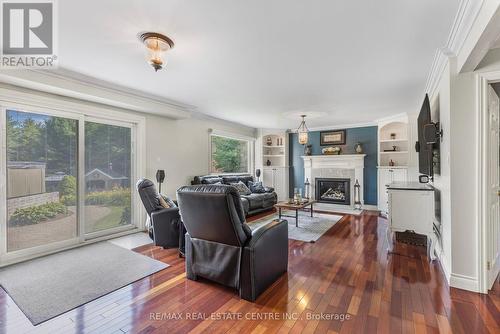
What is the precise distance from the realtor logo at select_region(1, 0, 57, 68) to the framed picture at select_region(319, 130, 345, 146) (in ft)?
20.5

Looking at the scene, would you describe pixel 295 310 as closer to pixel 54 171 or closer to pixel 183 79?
pixel 183 79

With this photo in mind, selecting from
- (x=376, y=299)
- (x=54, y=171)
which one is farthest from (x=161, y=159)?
(x=376, y=299)

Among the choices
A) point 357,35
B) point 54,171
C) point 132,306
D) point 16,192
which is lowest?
point 132,306

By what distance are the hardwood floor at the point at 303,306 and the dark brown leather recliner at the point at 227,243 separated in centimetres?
14

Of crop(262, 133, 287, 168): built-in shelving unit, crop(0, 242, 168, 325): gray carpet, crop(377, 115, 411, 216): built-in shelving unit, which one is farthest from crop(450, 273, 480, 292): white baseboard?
crop(262, 133, 287, 168): built-in shelving unit

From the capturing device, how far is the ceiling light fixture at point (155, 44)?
7.09 ft

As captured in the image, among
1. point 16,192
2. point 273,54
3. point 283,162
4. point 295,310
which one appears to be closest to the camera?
point 295,310

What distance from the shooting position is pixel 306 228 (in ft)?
14.9

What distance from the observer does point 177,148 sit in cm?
512

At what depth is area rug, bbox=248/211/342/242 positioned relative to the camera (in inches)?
160

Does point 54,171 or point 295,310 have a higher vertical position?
point 54,171

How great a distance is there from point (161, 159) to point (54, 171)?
5.58 feet

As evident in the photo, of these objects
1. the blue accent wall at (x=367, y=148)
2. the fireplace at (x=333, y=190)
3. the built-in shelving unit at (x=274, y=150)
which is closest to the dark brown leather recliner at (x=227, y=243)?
the fireplace at (x=333, y=190)

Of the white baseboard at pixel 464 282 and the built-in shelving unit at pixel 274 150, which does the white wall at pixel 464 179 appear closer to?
the white baseboard at pixel 464 282
